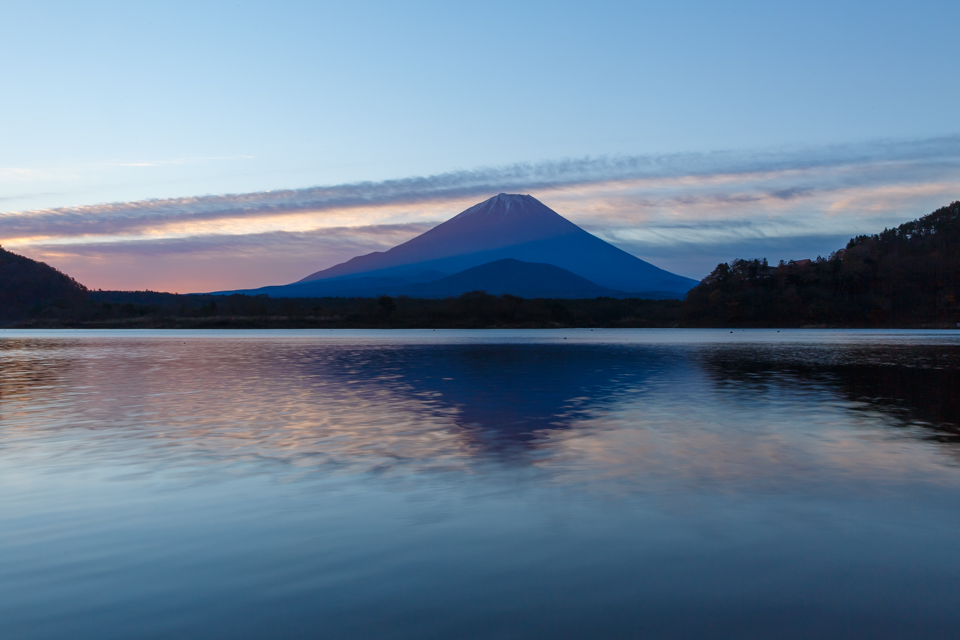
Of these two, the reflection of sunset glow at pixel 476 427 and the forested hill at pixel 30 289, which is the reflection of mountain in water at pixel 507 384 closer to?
the reflection of sunset glow at pixel 476 427

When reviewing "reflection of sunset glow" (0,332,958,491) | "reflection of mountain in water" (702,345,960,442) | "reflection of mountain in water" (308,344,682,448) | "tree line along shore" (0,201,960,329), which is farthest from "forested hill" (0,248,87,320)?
"reflection of mountain in water" (702,345,960,442)

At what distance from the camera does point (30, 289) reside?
166 meters

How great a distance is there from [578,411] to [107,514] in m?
11.5

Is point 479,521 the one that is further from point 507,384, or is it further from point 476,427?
point 507,384

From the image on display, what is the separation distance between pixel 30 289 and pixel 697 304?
14690cm

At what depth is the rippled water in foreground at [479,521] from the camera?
5.45 metres

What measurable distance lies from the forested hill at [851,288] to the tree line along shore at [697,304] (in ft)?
0.64

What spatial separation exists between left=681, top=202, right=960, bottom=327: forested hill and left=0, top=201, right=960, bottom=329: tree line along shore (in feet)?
0.64

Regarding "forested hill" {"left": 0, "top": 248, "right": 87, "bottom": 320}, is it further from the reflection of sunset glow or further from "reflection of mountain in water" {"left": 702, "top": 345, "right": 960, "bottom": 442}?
"reflection of mountain in water" {"left": 702, "top": 345, "right": 960, "bottom": 442}

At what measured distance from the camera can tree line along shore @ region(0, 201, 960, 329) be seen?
137 m

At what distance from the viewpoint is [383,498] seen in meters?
9.09

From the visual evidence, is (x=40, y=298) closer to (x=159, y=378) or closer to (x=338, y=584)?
(x=159, y=378)

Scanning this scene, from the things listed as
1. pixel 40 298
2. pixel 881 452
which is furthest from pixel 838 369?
pixel 40 298

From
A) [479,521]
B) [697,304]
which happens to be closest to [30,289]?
[697,304]
